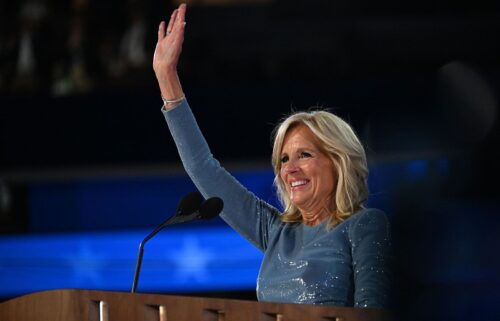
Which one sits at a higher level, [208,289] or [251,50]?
[251,50]

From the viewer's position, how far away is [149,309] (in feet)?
5.25

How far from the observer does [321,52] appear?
6.09 metres

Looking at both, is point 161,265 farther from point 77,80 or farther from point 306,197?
point 306,197

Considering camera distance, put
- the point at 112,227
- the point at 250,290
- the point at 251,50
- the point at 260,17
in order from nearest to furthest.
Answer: the point at 250,290, the point at 112,227, the point at 251,50, the point at 260,17

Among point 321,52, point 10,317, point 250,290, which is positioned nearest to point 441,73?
point 10,317

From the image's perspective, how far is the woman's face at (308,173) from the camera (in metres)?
2.12

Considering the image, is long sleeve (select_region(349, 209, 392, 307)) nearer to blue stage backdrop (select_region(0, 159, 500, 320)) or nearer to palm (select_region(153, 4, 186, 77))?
palm (select_region(153, 4, 186, 77))

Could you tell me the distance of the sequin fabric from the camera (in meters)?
1.90

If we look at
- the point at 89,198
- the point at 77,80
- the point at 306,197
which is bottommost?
the point at 306,197

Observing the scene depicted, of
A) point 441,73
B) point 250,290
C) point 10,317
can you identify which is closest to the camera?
point 441,73

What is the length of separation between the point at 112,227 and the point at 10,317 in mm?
3727

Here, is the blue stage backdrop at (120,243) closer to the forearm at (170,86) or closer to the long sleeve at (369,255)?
the forearm at (170,86)

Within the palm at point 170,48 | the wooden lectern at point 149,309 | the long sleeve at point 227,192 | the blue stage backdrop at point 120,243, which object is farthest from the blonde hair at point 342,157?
the blue stage backdrop at point 120,243

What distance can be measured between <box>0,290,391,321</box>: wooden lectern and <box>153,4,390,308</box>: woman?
0.41 meters
